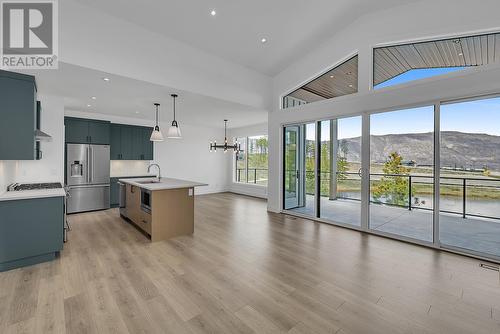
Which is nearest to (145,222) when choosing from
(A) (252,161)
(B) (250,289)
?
(B) (250,289)

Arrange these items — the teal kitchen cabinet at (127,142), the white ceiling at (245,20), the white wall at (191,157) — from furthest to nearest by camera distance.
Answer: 1. the white wall at (191,157)
2. the teal kitchen cabinet at (127,142)
3. the white ceiling at (245,20)

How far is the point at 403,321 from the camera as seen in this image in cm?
199

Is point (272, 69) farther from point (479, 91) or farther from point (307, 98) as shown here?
point (479, 91)

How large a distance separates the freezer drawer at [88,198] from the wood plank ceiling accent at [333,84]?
5988mm

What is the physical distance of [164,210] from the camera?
412 cm

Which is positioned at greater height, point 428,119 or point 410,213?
point 428,119

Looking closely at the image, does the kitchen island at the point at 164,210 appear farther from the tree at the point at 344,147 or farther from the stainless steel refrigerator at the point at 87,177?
the tree at the point at 344,147

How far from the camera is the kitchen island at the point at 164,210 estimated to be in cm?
401

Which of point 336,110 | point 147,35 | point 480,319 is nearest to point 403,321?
point 480,319

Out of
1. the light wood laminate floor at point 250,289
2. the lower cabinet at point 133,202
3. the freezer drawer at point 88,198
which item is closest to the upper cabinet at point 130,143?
the freezer drawer at point 88,198

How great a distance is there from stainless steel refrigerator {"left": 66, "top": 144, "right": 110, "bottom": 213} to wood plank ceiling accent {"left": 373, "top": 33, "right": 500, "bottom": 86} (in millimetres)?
6968

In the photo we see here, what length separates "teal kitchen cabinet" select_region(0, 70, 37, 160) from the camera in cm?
304

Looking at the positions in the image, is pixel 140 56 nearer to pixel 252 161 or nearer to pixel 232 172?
pixel 252 161

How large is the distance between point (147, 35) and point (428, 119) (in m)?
5.10
